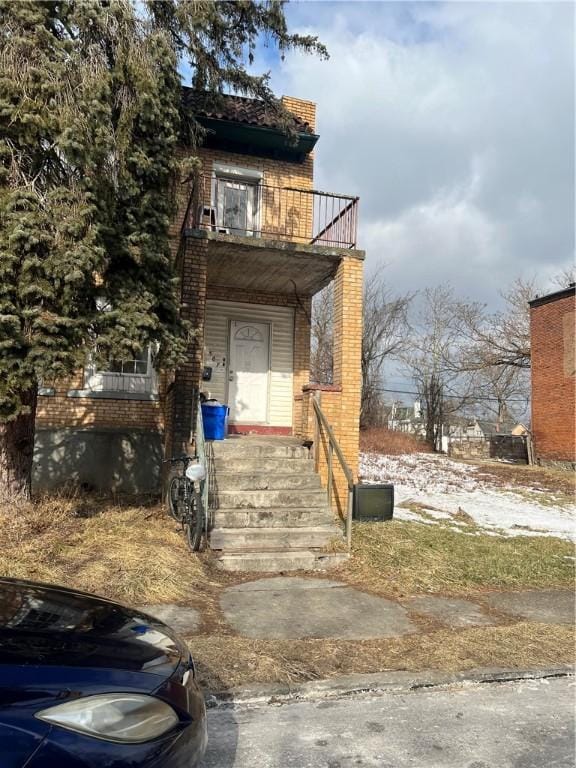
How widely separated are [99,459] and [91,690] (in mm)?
8631

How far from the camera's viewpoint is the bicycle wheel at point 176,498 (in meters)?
7.62

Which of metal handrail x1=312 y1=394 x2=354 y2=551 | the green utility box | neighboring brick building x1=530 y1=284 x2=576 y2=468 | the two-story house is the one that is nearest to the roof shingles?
the two-story house

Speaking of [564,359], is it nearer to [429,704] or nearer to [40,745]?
[429,704]

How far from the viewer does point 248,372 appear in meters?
11.5

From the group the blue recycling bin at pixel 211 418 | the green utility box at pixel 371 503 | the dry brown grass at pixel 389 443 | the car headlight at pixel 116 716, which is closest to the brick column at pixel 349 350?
the green utility box at pixel 371 503

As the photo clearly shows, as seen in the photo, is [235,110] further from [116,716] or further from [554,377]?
[554,377]

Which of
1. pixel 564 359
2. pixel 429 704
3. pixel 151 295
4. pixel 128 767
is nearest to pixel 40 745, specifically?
pixel 128 767

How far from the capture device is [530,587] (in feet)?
20.8

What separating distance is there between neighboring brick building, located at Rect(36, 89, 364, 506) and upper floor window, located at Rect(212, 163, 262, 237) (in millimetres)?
22

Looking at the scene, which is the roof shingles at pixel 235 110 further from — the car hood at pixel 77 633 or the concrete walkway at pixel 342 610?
the car hood at pixel 77 633

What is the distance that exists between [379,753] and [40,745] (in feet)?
6.54

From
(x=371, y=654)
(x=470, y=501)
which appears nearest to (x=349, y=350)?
(x=470, y=501)

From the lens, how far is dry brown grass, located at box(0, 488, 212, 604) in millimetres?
5379

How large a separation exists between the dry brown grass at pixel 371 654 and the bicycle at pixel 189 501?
92.2 inches
